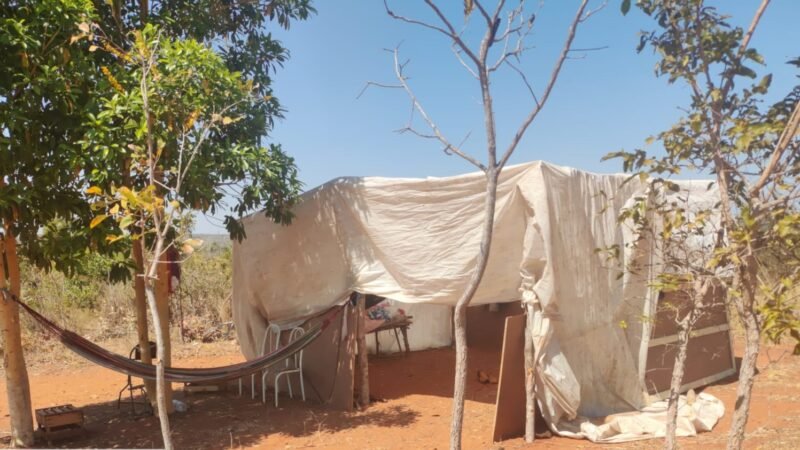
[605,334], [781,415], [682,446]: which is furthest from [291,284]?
[781,415]

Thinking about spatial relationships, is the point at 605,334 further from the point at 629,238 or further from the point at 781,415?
the point at 781,415

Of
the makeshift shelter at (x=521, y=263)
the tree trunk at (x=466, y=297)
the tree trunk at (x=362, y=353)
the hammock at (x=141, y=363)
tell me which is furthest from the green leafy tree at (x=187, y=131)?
the tree trunk at (x=466, y=297)

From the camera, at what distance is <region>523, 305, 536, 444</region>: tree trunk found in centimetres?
423

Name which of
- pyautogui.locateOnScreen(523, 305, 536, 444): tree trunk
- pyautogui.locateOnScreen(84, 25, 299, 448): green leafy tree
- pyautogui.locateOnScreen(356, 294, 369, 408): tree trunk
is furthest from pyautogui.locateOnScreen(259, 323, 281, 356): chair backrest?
pyautogui.locateOnScreen(523, 305, 536, 444): tree trunk

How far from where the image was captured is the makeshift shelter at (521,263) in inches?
167

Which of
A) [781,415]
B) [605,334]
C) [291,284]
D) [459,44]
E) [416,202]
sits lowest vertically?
[781,415]

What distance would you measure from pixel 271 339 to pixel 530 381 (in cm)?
260

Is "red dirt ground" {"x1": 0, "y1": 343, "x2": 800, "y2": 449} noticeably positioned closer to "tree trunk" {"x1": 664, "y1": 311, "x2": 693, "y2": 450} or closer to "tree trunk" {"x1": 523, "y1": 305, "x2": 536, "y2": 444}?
"tree trunk" {"x1": 523, "y1": 305, "x2": 536, "y2": 444}

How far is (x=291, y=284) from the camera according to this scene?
18.4ft

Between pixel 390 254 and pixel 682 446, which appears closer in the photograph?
pixel 682 446

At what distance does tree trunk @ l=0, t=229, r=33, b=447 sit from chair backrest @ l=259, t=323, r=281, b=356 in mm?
1914

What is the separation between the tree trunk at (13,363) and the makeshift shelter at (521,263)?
2.05 meters

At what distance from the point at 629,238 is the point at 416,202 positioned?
1791mm

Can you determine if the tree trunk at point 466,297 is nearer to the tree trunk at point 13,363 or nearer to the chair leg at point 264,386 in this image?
the chair leg at point 264,386
